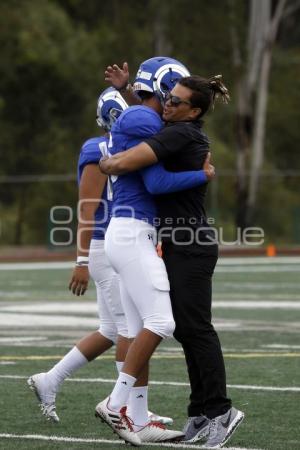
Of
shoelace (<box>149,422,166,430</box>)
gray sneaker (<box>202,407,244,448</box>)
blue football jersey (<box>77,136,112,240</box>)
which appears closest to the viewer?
gray sneaker (<box>202,407,244,448</box>)

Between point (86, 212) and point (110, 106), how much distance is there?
2.16 feet

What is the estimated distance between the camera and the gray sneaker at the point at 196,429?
22.7ft

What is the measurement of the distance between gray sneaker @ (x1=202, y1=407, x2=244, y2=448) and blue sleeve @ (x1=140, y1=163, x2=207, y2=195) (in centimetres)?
123

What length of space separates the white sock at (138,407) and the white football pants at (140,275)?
12.6 inches

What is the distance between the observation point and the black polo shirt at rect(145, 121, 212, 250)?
272 inches

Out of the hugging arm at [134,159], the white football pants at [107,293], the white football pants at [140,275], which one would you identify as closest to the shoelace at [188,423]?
the white football pants at [140,275]

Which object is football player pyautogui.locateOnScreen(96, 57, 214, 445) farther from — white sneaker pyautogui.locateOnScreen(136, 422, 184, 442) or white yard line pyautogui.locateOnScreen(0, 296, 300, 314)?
white yard line pyautogui.locateOnScreen(0, 296, 300, 314)

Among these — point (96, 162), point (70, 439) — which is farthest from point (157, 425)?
point (96, 162)

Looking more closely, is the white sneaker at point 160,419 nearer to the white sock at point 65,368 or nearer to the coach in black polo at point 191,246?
the coach in black polo at point 191,246

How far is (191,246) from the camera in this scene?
690 cm

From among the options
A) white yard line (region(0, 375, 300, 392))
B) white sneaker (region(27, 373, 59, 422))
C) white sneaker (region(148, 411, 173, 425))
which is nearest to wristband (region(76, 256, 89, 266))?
white sneaker (region(27, 373, 59, 422))

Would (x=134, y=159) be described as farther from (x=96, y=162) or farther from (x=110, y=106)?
(x=110, y=106)

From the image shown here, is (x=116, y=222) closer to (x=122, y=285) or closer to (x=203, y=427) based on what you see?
(x=122, y=285)

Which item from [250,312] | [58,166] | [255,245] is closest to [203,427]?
[250,312]
